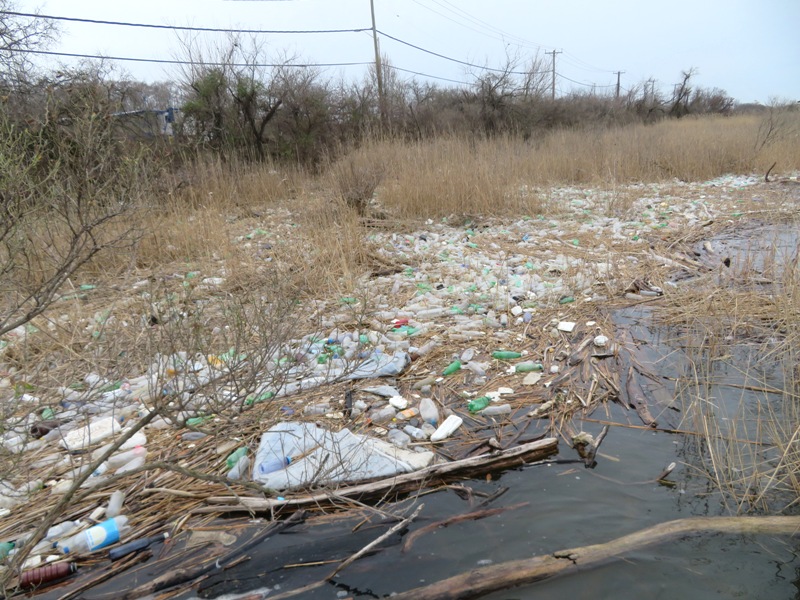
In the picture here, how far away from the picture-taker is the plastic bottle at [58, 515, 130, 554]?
1.97 metres

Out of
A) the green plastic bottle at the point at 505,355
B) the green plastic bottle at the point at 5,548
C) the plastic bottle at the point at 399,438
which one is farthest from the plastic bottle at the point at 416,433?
the green plastic bottle at the point at 5,548

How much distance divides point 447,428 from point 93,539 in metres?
1.64

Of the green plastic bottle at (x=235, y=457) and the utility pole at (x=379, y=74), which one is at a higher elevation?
the utility pole at (x=379, y=74)

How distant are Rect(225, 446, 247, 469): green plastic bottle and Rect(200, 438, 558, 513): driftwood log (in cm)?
21

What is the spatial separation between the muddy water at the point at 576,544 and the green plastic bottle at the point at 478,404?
20.1 inches

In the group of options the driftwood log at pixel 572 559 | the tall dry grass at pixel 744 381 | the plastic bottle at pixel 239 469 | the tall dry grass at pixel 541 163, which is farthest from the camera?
the tall dry grass at pixel 541 163

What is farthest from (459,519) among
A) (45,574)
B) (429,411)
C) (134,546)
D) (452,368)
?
(45,574)

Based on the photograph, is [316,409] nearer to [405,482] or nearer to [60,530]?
[405,482]

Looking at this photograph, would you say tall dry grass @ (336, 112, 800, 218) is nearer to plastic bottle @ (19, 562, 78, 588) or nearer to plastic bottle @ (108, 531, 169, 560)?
plastic bottle @ (108, 531, 169, 560)

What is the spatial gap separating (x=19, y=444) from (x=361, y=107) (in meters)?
11.3

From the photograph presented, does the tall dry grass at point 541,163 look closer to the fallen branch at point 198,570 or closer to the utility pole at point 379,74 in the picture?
the utility pole at point 379,74

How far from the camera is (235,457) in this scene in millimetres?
2445

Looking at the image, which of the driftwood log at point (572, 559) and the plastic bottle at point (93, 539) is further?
the plastic bottle at point (93, 539)

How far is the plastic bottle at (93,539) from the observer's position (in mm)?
1969
